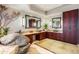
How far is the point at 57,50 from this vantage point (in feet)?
5.50

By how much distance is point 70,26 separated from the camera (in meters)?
1.66

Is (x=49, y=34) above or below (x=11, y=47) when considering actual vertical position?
above

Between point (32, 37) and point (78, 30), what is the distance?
2.84 ft

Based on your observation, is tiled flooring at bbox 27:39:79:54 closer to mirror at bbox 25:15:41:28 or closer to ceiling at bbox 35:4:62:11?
mirror at bbox 25:15:41:28

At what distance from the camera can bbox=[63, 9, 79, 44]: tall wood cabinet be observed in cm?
160

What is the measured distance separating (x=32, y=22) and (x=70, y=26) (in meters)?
0.74

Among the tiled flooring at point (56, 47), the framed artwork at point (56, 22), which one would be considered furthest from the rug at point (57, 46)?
the framed artwork at point (56, 22)

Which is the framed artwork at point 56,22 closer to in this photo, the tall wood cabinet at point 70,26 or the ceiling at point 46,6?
the tall wood cabinet at point 70,26

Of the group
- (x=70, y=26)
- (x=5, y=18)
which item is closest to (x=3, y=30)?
(x=5, y=18)

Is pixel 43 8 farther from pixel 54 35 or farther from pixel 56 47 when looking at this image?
pixel 56 47
